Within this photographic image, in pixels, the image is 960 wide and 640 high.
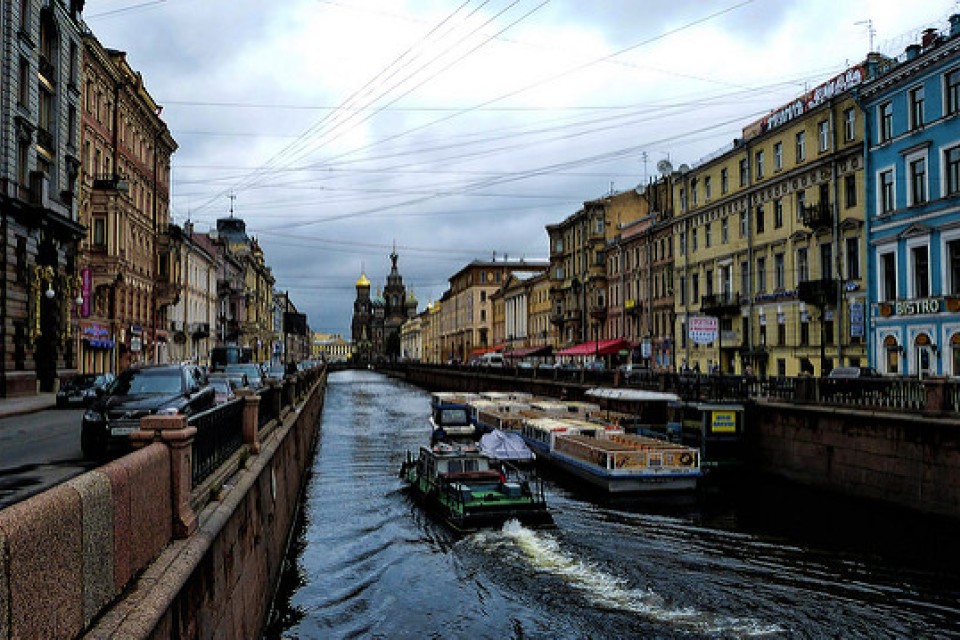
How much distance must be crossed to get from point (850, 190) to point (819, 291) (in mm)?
4720

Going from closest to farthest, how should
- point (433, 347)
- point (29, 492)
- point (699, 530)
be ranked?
1. point (29, 492)
2. point (699, 530)
3. point (433, 347)

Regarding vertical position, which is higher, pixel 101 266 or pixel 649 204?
pixel 649 204

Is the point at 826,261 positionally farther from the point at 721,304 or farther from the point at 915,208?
the point at 721,304

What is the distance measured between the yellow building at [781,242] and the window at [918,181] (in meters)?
3.24

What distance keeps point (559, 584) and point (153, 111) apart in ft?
178

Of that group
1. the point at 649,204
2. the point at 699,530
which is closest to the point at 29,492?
the point at 699,530

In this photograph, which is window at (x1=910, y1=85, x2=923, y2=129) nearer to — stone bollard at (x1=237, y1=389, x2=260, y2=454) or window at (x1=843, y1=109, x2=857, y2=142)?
window at (x1=843, y1=109, x2=857, y2=142)

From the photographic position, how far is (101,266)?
45656mm

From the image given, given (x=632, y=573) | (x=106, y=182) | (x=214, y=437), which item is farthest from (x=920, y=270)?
(x=106, y=182)

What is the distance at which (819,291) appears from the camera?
38.1 meters

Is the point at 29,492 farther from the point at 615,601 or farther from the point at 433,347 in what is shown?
the point at 433,347

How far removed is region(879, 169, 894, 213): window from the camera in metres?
34.4

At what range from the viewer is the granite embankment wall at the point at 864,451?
1977cm

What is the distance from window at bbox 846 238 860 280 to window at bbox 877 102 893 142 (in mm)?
4671
